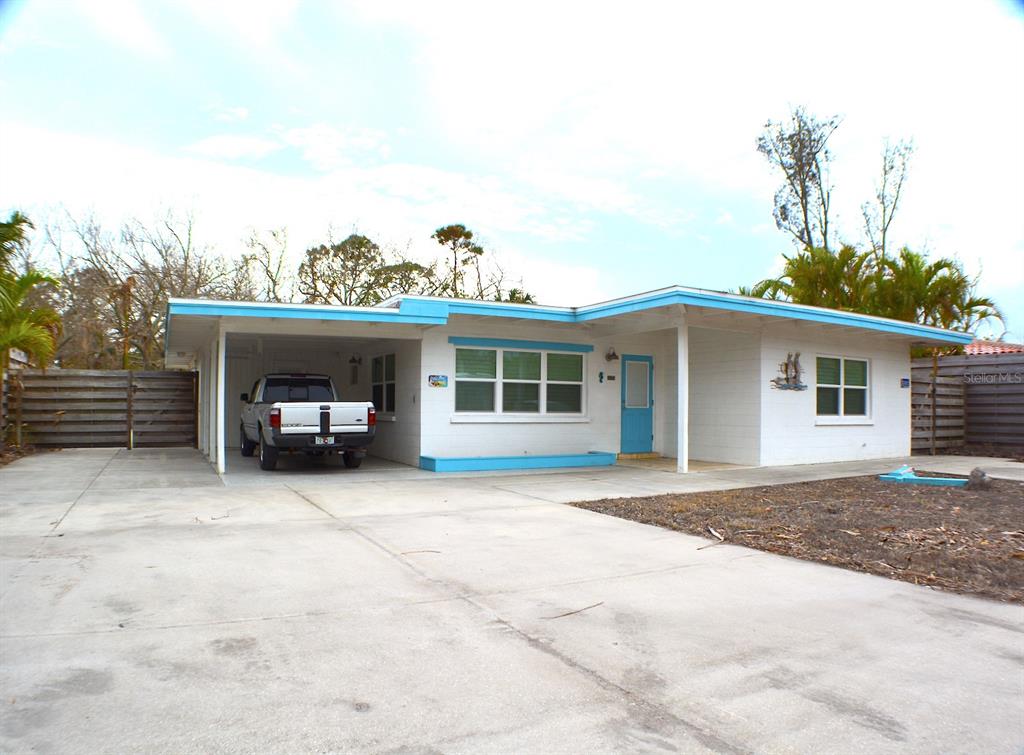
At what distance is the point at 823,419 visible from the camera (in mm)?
15453

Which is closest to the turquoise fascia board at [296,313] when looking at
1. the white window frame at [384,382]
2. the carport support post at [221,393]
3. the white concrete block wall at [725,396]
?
the carport support post at [221,393]

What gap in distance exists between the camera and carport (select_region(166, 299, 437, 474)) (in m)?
12.3

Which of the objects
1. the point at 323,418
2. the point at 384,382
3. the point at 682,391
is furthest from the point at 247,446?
the point at 682,391

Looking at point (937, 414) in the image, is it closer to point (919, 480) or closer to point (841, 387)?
point (841, 387)

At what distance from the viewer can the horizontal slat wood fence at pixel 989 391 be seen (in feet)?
60.6

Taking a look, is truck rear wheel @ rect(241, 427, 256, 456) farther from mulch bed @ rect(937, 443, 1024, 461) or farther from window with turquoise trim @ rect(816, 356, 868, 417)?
mulch bed @ rect(937, 443, 1024, 461)

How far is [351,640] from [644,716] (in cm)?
185

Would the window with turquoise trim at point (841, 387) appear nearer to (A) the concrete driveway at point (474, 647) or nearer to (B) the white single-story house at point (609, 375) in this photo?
(B) the white single-story house at point (609, 375)

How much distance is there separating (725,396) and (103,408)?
15.7 m

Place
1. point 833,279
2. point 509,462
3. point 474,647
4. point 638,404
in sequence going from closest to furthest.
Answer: point 474,647, point 509,462, point 638,404, point 833,279

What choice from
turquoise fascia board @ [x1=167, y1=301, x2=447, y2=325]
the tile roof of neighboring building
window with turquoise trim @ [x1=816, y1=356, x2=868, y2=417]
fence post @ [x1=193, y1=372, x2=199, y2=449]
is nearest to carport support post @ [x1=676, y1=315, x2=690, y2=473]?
window with turquoise trim @ [x1=816, y1=356, x2=868, y2=417]

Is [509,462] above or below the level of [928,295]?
below

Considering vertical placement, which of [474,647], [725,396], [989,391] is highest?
[989,391]

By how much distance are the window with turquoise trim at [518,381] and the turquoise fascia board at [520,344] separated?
4.0 inches
